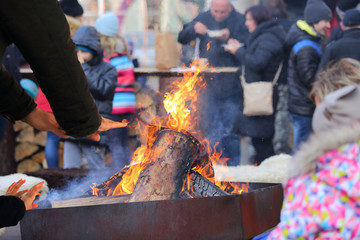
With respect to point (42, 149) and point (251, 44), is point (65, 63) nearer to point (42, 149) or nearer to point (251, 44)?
point (251, 44)

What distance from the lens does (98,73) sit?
15.3ft

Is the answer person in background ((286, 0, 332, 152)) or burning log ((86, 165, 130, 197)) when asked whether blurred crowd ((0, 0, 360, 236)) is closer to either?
person in background ((286, 0, 332, 152))

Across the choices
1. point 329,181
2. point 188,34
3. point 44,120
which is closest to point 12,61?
point 188,34

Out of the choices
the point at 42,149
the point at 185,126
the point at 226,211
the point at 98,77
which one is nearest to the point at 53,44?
the point at 226,211

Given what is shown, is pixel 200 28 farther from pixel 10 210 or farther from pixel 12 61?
pixel 10 210

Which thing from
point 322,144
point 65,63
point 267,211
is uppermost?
point 65,63

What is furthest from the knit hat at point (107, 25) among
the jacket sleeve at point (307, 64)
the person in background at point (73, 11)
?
the jacket sleeve at point (307, 64)

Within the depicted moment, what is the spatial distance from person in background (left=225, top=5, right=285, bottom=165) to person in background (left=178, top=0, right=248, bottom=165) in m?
0.31

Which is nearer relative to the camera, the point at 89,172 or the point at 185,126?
the point at 185,126

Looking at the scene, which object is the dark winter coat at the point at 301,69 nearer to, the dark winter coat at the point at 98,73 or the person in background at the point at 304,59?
the person in background at the point at 304,59

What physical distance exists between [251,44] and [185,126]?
2504mm

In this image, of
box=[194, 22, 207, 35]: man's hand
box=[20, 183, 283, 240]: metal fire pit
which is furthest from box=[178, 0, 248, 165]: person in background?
box=[20, 183, 283, 240]: metal fire pit

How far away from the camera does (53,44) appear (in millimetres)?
1477

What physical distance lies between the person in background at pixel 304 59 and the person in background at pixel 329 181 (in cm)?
325
